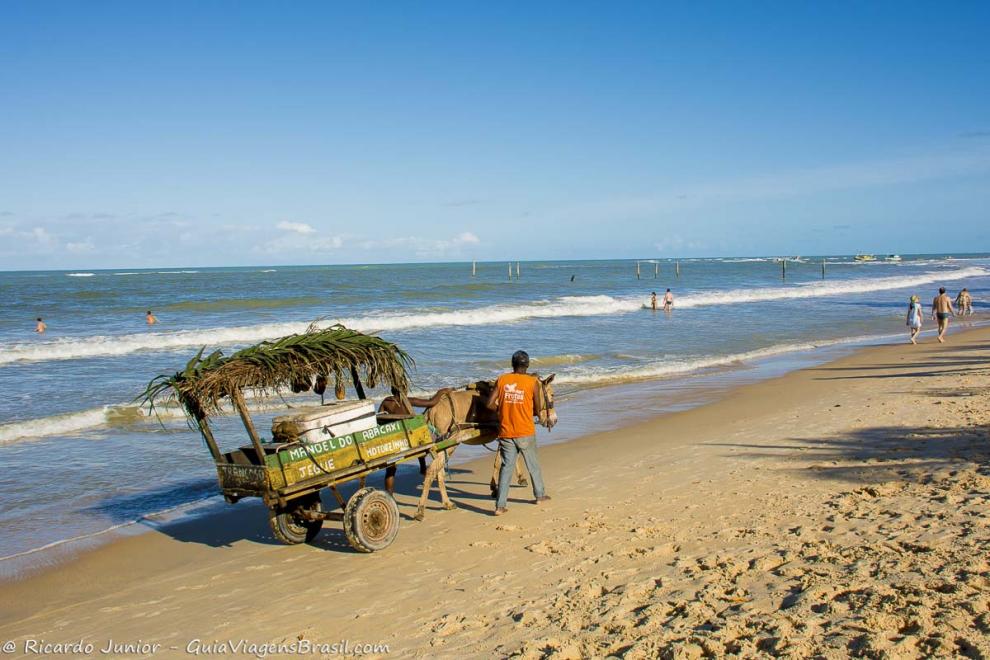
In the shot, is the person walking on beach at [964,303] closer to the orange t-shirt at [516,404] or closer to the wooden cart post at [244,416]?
the orange t-shirt at [516,404]

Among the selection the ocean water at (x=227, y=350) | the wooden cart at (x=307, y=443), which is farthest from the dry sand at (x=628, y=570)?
the ocean water at (x=227, y=350)

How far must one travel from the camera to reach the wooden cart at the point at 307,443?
271 inches

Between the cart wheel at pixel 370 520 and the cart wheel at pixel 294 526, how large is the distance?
2.22ft

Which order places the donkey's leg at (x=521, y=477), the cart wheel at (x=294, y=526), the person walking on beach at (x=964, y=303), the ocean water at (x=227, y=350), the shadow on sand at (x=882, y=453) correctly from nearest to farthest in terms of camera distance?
the cart wheel at (x=294, y=526), the shadow on sand at (x=882, y=453), the donkey's leg at (x=521, y=477), the ocean water at (x=227, y=350), the person walking on beach at (x=964, y=303)

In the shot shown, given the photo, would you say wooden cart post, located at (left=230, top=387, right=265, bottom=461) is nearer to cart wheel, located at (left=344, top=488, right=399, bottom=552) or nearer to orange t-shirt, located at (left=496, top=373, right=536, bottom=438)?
cart wheel, located at (left=344, top=488, right=399, bottom=552)

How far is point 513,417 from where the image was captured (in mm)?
8508

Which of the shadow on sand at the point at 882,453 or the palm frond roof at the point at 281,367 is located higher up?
the palm frond roof at the point at 281,367

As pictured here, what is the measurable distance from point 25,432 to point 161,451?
3284 millimetres

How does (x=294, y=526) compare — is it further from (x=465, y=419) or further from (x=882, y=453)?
(x=882, y=453)

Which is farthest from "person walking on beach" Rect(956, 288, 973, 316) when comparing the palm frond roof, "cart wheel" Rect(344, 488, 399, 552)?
"cart wheel" Rect(344, 488, 399, 552)

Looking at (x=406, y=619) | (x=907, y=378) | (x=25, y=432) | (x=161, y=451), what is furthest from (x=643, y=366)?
(x=406, y=619)

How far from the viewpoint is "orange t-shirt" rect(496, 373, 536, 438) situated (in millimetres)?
8484

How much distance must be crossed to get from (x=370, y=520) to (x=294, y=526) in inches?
41.7

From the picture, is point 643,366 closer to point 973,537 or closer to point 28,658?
point 973,537
